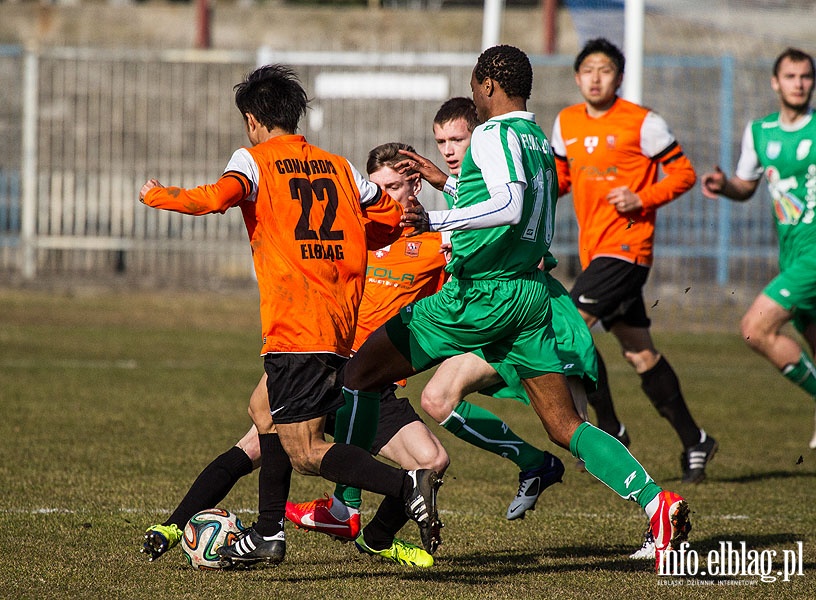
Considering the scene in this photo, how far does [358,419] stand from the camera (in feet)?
16.8

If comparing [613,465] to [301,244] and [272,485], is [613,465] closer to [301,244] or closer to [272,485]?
[272,485]

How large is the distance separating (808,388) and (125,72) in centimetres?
1489

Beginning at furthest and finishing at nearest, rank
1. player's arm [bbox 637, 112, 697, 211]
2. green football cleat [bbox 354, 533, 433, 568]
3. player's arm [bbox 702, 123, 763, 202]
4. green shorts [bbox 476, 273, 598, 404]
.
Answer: player's arm [bbox 702, 123, 763, 202] → player's arm [bbox 637, 112, 697, 211] → green shorts [bbox 476, 273, 598, 404] → green football cleat [bbox 354, 533, 433, 568]

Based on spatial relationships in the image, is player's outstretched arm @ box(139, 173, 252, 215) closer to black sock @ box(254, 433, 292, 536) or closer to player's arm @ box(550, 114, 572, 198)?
black sock @ box(254, 433, 292, 536)

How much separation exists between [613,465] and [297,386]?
125cm

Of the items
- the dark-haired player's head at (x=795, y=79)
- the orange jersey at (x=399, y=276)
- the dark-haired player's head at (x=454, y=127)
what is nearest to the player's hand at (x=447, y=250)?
the orange jersey at (x=399, y=276)

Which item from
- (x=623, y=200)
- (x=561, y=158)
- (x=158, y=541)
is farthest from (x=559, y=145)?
(x=158, y=541)

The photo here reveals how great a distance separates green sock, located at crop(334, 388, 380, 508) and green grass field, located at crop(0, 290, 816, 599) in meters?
0.52

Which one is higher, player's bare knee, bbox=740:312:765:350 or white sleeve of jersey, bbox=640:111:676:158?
white sleeve of jersey, bbox=640:111:676:158

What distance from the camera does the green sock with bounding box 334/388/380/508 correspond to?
5094 millimetres

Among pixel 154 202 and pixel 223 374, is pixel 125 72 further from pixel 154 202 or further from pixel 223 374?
pixel 154 202

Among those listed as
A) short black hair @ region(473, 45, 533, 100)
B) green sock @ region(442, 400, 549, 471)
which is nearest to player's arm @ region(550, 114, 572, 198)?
→ green sock @ region(442, 400, 549, 471)

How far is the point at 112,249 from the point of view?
18031 mm

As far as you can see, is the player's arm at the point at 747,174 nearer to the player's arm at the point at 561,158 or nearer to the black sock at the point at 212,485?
the player's arm at the point at 561,158
